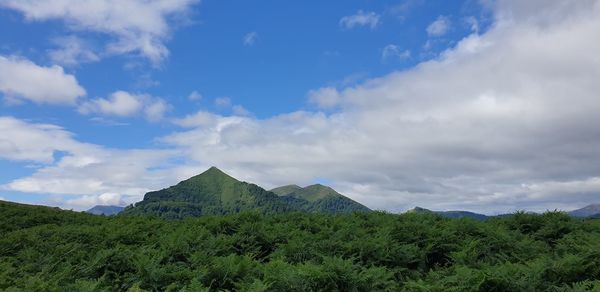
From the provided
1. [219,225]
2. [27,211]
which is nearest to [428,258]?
[219,225]

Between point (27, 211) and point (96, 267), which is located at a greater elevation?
point (27, 211)

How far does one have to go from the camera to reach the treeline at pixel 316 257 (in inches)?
Answer: 305

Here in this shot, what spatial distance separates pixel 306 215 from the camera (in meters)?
18.3

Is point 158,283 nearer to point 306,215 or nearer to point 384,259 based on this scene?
point 384,259

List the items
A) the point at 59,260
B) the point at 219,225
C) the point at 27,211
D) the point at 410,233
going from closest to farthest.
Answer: the point at 59,260
the point at 410,233
the point at 219,225
the point at 27,211

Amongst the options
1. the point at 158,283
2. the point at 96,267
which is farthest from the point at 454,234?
the point at 96,267

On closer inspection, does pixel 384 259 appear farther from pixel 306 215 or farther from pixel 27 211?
pixel 27 211

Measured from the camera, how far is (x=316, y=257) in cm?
1102

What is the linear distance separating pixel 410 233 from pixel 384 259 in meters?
2.83

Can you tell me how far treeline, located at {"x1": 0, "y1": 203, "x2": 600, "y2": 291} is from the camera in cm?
775

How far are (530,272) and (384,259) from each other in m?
3.63

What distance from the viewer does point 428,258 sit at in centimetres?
1236

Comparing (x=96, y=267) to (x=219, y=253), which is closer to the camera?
(x=96, y=267)

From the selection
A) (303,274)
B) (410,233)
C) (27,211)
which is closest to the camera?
(303,274)
